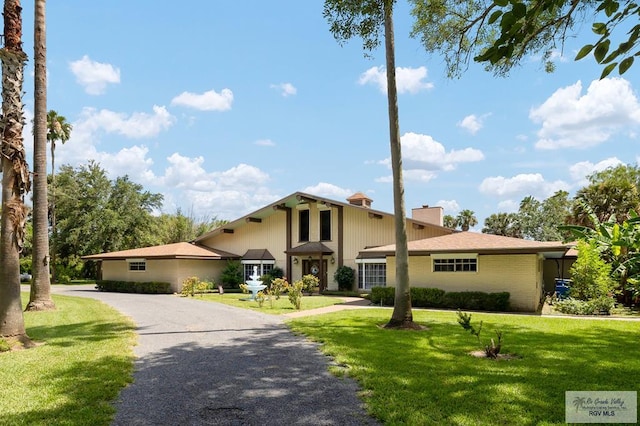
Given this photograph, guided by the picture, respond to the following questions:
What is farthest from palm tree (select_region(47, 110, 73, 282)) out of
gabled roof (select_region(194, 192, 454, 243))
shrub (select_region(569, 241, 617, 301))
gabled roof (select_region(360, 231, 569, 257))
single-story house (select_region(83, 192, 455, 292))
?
shrub (select_region(569, 241, 617, 301))

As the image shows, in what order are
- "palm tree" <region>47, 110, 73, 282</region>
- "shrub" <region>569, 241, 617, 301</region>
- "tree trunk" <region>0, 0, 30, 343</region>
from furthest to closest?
1. "palm tree" <region>47, 110, 73, 282</region>
2. "shrub" <region>569, 241, 617, 301</region>
3. "tree trunk" <region>0, 0, 30, 343</region>

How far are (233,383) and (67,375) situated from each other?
8.82ft

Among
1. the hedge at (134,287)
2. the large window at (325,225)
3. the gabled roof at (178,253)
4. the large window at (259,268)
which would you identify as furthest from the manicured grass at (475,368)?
the hedge at (134,287)

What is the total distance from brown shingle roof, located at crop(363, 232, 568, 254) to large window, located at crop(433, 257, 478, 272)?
21.5 inches

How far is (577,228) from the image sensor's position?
181 centimetres

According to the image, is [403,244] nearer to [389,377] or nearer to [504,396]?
[389,377]

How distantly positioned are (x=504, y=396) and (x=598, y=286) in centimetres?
1382

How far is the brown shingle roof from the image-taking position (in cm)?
1717

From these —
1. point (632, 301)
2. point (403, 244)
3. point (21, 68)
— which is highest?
point (21, 68)

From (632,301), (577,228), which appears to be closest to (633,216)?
(577,228)

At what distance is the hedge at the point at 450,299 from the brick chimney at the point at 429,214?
8188mm

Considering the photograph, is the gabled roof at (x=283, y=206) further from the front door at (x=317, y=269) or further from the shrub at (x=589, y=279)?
the shrub at (x=589, y=279)

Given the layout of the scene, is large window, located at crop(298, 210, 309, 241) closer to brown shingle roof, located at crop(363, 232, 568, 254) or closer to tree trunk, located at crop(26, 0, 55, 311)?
brown shingle roof, located at crop(363, 232, 568, 254)

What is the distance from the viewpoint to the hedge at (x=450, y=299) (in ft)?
58.0
